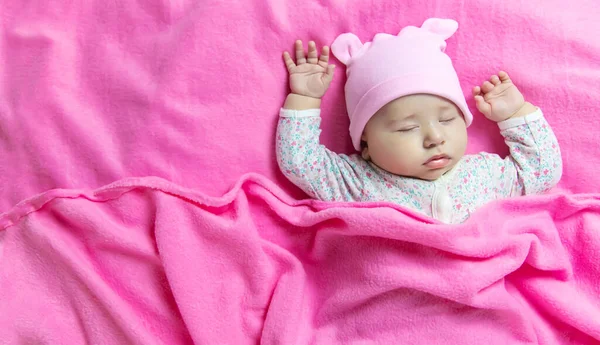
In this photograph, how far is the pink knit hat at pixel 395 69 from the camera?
3.86 feet

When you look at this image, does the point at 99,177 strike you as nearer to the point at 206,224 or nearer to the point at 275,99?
the point at 206,224

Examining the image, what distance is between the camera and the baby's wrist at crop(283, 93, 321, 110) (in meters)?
1.23

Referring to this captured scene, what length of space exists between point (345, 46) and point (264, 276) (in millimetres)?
498

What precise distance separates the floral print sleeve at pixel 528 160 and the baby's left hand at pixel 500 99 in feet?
0.08

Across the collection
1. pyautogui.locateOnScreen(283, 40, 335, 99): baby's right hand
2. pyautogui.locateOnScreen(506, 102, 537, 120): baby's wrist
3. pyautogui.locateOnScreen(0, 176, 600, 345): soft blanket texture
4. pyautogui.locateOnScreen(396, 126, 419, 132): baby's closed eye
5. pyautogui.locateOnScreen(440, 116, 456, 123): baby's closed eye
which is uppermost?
pyautogui.locateOnScreen(283, 40, 335, 99): baby's right hand

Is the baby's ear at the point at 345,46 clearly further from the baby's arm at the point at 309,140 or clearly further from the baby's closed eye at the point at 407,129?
the baby's closed eye at the point at 407,129

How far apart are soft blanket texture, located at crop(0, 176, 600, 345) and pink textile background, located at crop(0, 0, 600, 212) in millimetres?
79

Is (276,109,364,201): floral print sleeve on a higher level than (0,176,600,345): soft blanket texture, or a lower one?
higher

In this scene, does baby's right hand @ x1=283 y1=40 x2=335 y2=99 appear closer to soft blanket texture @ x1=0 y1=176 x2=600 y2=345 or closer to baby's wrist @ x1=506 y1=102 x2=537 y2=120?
soft blanket texture @ x1=0 y1=176 x2=600 y2=345

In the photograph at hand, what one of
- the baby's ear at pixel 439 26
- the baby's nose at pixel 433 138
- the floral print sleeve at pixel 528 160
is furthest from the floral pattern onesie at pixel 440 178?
the baby's ear at pixel 439 26

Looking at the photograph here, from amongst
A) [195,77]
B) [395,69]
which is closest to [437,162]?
[395,69]

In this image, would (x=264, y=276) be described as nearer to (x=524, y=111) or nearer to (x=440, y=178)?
(x=440, y=178)

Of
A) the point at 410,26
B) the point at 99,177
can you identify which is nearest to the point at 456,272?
the point at 410,26

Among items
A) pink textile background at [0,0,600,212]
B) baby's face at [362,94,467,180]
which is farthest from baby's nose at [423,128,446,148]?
pink textile background at [0,0,600,212]
